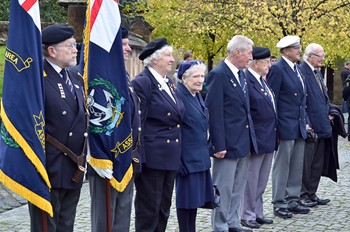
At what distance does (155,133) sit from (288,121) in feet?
9.24

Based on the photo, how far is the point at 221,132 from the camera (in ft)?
27.0

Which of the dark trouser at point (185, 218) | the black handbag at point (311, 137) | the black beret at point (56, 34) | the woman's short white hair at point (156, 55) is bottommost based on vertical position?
the dark trouser at point (185, 218)

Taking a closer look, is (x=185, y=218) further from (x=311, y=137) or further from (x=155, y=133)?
(x=311, y=137)

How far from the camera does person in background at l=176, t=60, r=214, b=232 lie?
756 cm

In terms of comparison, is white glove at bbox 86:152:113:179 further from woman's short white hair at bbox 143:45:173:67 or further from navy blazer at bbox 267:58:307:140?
navy blazer at bbox 267:58:307:140

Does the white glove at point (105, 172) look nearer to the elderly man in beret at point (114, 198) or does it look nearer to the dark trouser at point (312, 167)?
the elderly man in beret at point (114, 198)

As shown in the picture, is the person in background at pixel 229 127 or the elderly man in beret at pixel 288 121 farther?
the elderly man in beret at pixel 288 121

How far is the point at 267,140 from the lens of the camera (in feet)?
29.3

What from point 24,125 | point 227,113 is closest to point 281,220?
point 227,113

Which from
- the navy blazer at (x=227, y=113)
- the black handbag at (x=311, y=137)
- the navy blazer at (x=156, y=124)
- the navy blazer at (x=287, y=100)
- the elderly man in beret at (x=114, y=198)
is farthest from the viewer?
the black handbag at (x=311, y=137)

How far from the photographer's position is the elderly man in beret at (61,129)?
19.1ft

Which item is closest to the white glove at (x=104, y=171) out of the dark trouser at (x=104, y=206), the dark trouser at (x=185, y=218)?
the dark trouser at (x=104, y=206)

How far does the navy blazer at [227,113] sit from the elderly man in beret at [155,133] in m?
0.96

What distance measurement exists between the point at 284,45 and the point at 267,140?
1461 millimetres
